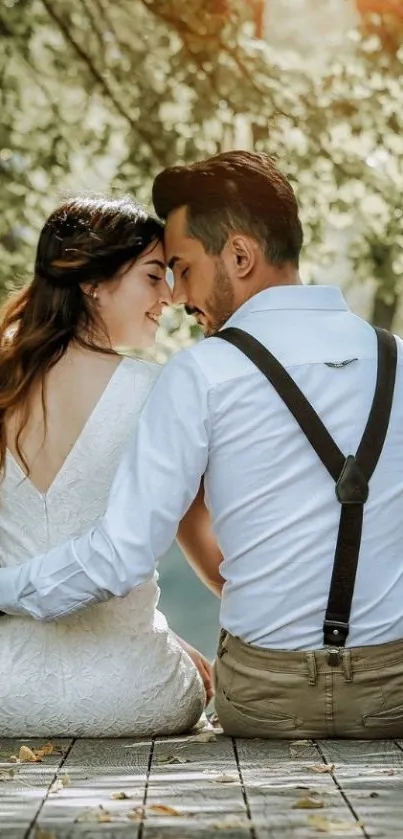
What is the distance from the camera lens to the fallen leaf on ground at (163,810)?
2.28m

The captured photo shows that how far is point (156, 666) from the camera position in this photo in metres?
3.74

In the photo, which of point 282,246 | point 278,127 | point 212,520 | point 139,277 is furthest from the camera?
point 278,127

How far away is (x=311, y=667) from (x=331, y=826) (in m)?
1.14

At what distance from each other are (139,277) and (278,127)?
4560 mm

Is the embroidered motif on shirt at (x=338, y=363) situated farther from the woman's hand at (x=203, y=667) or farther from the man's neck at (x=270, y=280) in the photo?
the woman's hand at (x=203, y=667)

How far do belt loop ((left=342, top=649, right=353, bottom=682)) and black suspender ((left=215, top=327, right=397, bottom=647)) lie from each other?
0.11 ft

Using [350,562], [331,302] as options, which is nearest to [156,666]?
[350,562]

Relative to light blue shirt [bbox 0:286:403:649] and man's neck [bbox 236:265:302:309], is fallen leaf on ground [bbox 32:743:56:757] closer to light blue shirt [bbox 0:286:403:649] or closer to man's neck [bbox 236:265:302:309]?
light blue shirt [bbox 0:286:403:649]

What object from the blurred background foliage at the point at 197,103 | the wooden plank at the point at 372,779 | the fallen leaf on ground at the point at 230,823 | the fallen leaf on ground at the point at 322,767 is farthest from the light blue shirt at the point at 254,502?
the blurred background foliage at the point at 197,103

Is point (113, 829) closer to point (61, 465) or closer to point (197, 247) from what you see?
point (61, 465)

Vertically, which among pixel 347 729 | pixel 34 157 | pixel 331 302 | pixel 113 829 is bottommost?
pixel 34 157

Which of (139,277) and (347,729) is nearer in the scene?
(347,729)

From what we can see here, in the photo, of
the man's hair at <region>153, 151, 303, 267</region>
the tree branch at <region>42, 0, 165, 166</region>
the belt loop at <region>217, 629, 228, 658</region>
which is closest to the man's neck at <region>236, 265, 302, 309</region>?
the man's hair at <region>153, 151, 303, 267</region>

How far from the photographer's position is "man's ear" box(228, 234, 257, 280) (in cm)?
369
